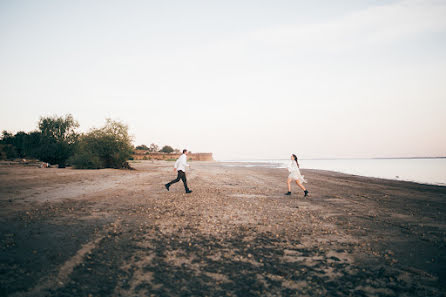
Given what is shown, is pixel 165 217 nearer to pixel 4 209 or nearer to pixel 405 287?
pixel 4 209

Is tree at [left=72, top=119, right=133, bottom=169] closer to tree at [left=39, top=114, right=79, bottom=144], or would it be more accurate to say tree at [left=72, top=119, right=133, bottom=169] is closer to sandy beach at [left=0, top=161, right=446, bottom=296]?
tree at [left=39, top=114, right=79, bottom=144]

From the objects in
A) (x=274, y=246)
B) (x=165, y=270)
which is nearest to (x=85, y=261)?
(x=165, y=270)

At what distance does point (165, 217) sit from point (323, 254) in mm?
5610

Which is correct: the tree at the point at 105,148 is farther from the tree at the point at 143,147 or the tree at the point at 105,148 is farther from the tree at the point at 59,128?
the tree at the point at 143,147

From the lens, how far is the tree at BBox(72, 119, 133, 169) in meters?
31.5

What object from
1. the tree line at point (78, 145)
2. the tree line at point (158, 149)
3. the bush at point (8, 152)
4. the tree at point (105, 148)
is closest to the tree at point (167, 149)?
the tree line at point (158, 149)

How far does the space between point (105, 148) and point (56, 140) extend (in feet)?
37.2

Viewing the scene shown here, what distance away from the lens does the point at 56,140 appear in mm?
37031

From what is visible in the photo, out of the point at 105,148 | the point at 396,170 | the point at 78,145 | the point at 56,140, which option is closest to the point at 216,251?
the point at 105,148

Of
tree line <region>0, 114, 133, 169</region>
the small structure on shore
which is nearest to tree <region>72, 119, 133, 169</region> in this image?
tree line <region>0, 114, 133, 169</region>

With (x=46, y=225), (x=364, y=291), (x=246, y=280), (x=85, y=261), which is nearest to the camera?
(x=364, y=291)

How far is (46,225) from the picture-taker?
7.24m

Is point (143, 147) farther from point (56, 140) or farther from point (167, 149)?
point (56, 140)

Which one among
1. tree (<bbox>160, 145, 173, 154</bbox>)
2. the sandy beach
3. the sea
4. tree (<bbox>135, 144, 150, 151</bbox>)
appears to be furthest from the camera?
tree (<bbox>160, 145, 173, 154</bbox>)
